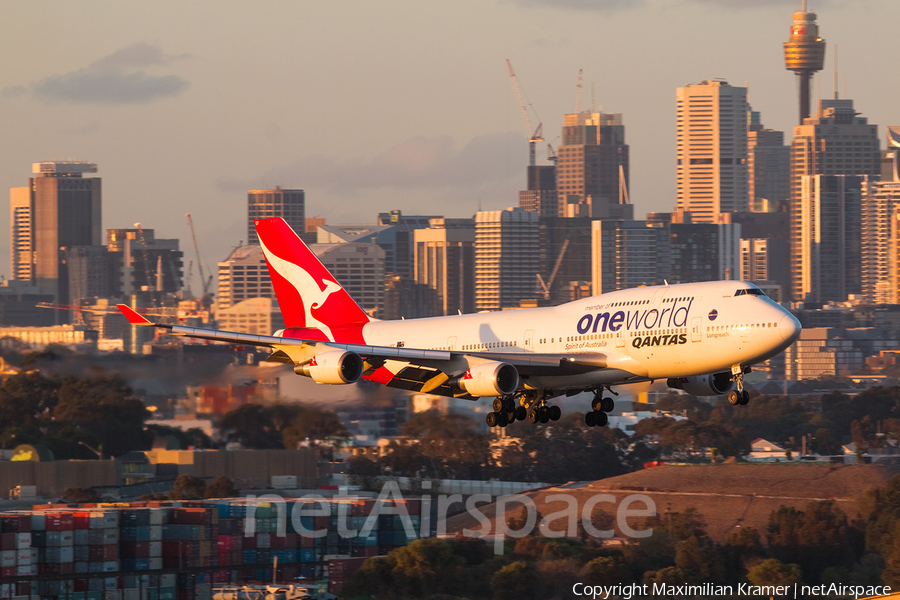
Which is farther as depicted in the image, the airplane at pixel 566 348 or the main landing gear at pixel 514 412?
the main landing gear at pixel 514 412

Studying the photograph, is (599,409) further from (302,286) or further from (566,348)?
(302,286)

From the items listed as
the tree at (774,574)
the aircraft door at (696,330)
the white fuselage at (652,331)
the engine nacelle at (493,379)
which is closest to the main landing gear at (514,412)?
the white fuselage at (652,331)

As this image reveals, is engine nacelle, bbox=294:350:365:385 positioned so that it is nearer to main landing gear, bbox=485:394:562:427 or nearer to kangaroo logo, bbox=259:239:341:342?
main landing gear, bbox=485:394:562:427

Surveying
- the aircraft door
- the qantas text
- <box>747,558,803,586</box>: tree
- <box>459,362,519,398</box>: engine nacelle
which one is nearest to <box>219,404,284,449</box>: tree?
<box>747,558,803,586</box>: tree

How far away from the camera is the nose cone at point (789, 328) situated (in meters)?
Result: 56.2

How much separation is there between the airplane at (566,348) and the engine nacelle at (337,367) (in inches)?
1.8

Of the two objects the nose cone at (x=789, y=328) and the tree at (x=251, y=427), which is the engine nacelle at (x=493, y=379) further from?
the tree at (x=251, y=427)

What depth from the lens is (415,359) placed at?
2495 inches

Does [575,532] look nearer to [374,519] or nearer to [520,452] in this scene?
[374,519]

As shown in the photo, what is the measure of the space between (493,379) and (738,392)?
10.2 meters

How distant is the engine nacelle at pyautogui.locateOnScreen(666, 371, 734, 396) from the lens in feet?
203
